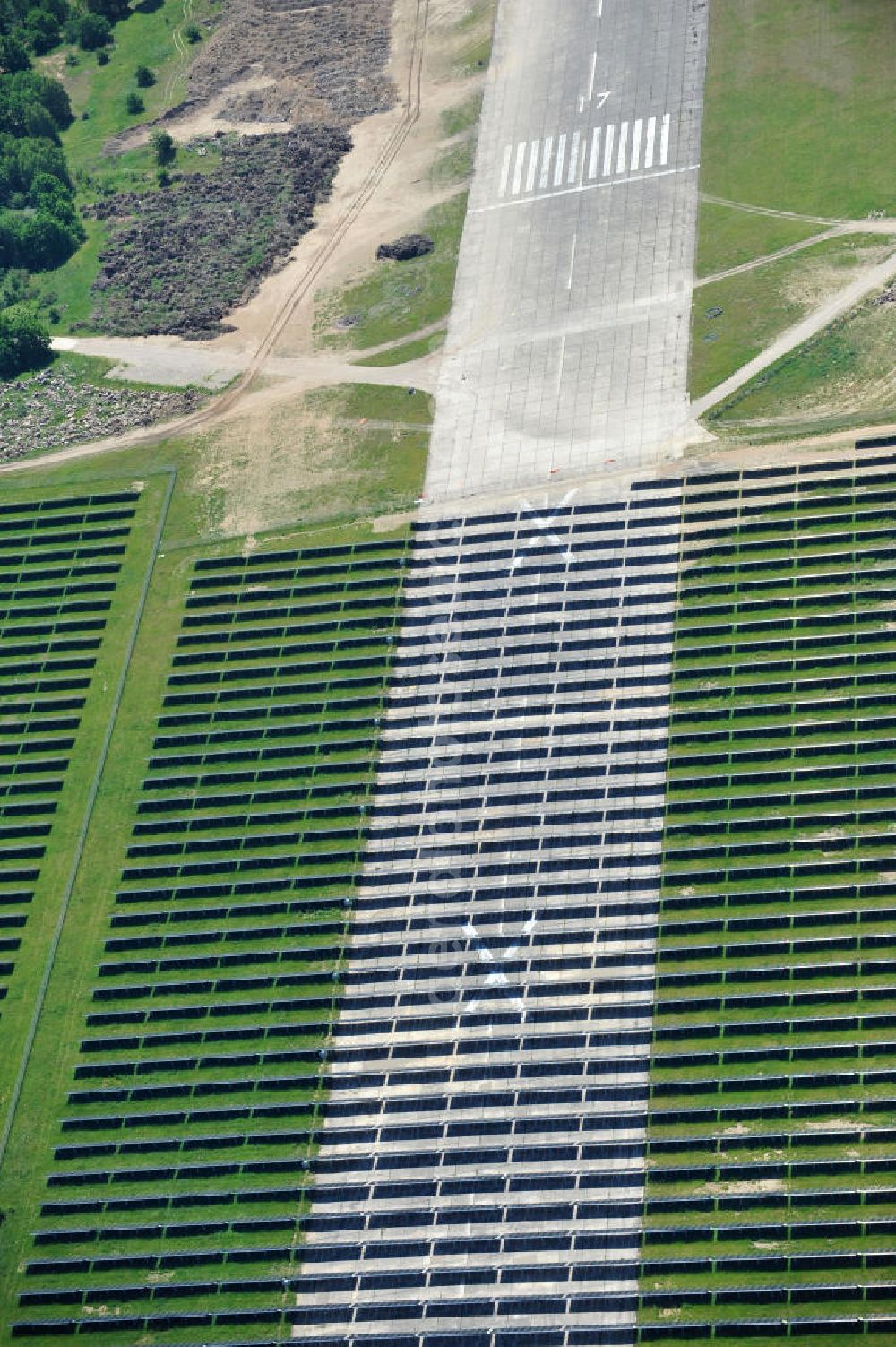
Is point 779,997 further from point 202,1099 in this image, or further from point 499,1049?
point 202,1099

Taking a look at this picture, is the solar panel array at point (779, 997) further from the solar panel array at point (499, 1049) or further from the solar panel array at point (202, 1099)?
the solar panel array at point (202, 1099)

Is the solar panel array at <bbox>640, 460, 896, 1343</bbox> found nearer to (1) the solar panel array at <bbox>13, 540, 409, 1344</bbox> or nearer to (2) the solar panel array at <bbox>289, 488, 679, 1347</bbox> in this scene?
(2) the solar panel array at <bbox>289, 488, 679, 1347</bbox>

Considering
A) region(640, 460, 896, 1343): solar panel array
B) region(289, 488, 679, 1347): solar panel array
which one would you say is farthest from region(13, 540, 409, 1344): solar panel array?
region(640, 460, 896, 1343): solar panel array

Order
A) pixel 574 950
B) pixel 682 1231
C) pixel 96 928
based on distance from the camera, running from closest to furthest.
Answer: pixel 682 1231 < pixel 574 950 < pixel 96 928

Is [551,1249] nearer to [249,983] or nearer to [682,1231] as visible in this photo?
[682,1231]

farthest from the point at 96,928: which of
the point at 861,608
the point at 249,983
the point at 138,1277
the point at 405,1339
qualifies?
the point at 861,608

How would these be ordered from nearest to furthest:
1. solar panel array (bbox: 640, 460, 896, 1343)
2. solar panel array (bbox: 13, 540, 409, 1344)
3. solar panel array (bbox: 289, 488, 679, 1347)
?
solar panel array (bbox: 640, 460, 896, 1343)
solar panel array (bbox: 289, 488, 679, 1347)
solar panel array (bbox: 13, 540, 409, 1344)

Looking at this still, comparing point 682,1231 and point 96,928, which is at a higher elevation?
point 96,928
